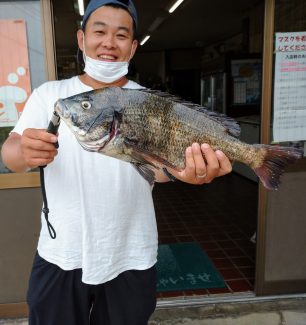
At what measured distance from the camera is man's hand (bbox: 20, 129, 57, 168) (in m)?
1.38

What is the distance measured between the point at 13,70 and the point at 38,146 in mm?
1842

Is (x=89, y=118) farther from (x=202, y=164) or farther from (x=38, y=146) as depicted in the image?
(x=202, y=164)

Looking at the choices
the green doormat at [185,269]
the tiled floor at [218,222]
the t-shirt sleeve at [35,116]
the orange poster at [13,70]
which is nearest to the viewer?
the t-shirt sleeve at [35,116]

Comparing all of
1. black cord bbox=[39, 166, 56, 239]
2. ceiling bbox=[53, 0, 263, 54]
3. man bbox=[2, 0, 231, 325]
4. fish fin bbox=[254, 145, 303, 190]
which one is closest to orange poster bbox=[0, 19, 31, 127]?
man bbox=[2, 0, 231, 325]

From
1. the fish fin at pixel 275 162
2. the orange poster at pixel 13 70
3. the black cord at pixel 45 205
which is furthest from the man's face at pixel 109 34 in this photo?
the orange poster at pixel 13 70

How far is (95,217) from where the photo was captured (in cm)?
170

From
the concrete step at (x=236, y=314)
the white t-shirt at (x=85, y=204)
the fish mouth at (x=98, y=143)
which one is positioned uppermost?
the fish mouth at (x=98, y=143)

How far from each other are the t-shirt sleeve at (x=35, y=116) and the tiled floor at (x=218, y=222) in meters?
2.50

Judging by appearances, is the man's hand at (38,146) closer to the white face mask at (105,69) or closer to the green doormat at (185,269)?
the white face mask at (105,69)

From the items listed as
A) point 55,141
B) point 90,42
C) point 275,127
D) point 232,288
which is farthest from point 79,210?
point 232,288

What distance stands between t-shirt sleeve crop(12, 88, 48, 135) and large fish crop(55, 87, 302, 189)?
40 centimetres

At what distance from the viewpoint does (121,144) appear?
1.39 metres

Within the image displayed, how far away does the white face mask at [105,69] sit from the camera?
180 cm

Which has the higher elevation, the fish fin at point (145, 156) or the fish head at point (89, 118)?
the fish head at point (89, 118)
